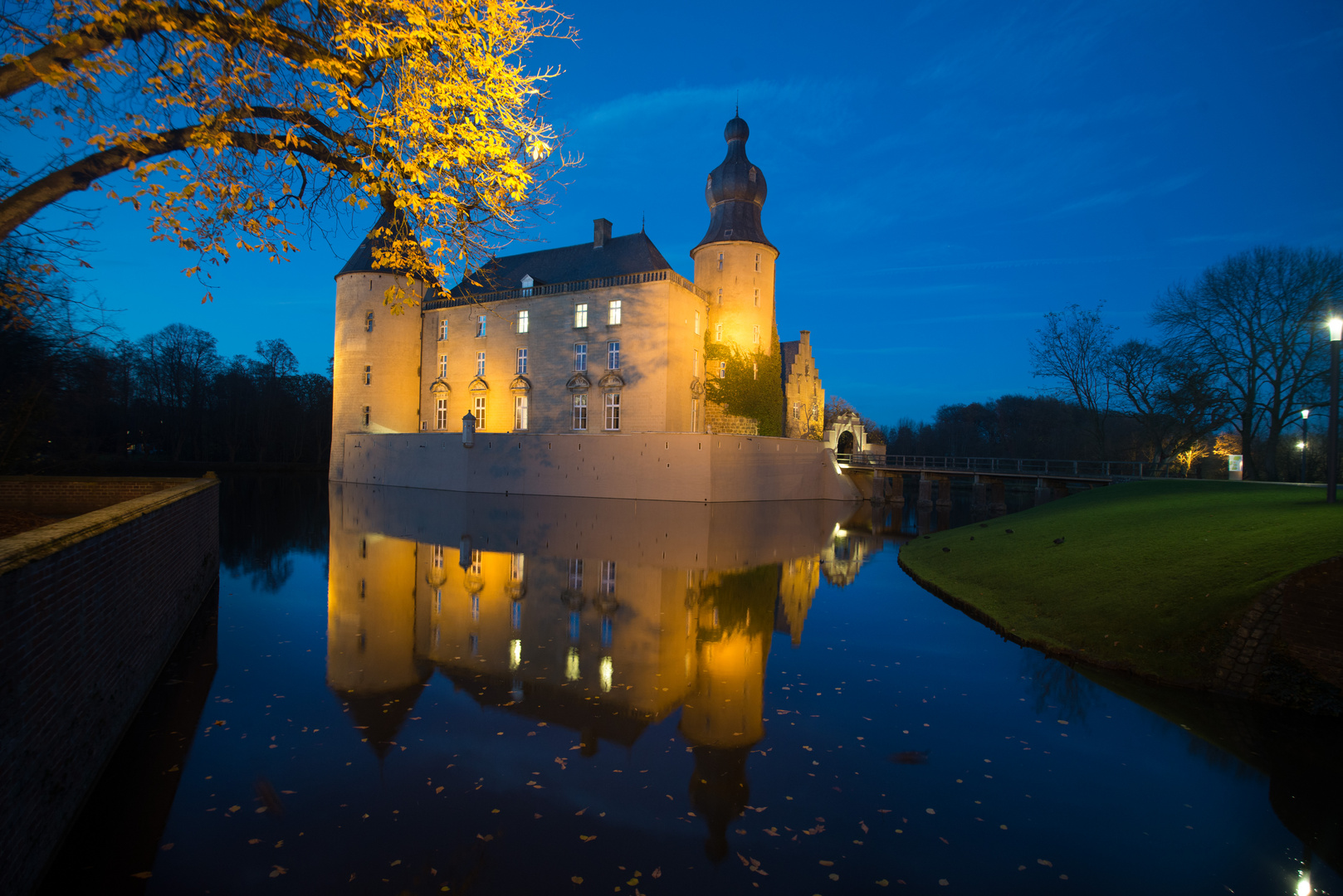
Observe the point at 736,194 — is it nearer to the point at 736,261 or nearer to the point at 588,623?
the point at 736,261

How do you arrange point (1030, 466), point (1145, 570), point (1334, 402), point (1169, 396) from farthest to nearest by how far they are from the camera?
point (1030, 466), point (1169, 396), point (1334, 402), point (1145, 570)

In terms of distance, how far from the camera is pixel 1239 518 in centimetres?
1118

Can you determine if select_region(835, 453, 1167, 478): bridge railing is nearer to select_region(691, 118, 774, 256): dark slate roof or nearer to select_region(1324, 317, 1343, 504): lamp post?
select_region(691, 118, 774, 256): dark slate roof

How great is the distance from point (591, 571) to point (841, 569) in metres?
5.60

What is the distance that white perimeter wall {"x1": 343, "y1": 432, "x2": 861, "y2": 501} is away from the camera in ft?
96.5

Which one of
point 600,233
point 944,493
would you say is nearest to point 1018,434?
→ point 944,493

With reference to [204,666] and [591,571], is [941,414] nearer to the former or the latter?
[591,571]

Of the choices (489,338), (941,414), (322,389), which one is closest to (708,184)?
(489,338)

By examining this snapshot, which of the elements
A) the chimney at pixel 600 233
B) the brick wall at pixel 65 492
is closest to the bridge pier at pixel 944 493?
the chimney at pixel 600 233

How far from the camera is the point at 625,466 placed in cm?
3027

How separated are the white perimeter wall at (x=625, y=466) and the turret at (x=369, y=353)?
2.49m

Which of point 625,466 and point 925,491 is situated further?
point 925,491

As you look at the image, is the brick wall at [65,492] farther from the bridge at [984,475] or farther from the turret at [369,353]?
the bridge at [984,475]

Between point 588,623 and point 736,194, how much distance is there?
98.1 feet
